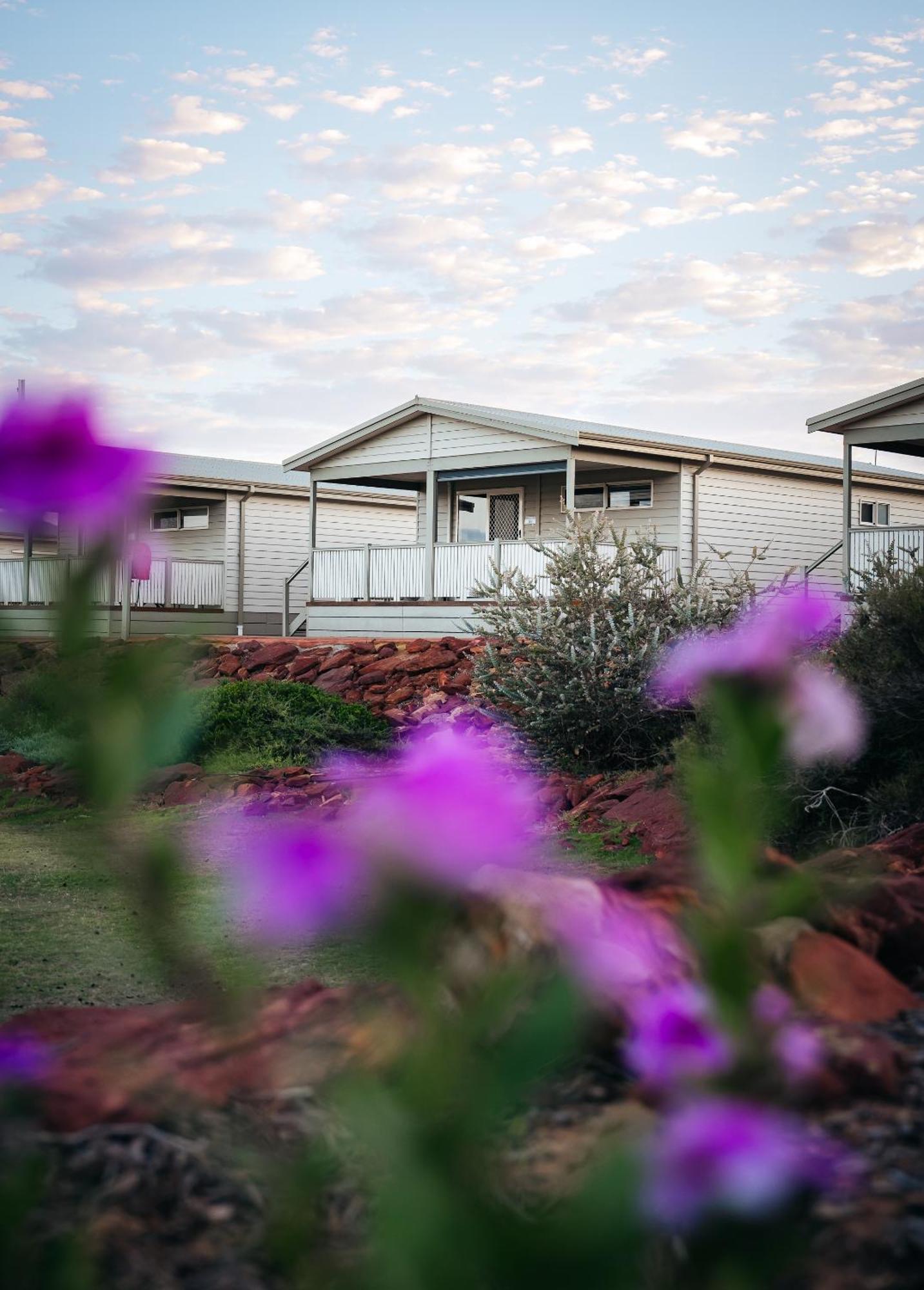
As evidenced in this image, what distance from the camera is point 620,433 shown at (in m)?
23.2

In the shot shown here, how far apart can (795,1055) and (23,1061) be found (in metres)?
1.48

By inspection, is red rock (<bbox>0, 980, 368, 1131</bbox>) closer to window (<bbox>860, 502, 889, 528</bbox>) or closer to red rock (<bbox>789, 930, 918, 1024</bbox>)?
red rock (<bbox>789, 930, 918, 1024</bbox>)

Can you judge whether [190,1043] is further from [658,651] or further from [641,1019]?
[658,651]

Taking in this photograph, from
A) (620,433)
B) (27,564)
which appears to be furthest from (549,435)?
(27,564)

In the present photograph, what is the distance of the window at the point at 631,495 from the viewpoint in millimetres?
24922

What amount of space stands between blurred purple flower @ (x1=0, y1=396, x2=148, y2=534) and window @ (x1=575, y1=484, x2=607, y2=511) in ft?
79.3

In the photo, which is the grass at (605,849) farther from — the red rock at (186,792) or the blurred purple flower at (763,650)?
the blurred purple flower at (763,650)

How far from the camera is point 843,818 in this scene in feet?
27.3

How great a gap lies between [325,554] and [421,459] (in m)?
2.67

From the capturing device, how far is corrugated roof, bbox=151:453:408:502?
2964 cm

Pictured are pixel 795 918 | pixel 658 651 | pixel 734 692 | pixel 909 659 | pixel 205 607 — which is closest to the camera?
pixel 734 692

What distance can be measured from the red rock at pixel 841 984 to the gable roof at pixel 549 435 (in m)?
19.2

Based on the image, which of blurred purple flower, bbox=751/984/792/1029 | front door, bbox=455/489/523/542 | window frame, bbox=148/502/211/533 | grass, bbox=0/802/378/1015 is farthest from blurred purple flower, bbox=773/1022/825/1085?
window frame, bbox=148/502/211/533

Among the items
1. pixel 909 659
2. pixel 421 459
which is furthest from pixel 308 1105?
pixel 421 459
